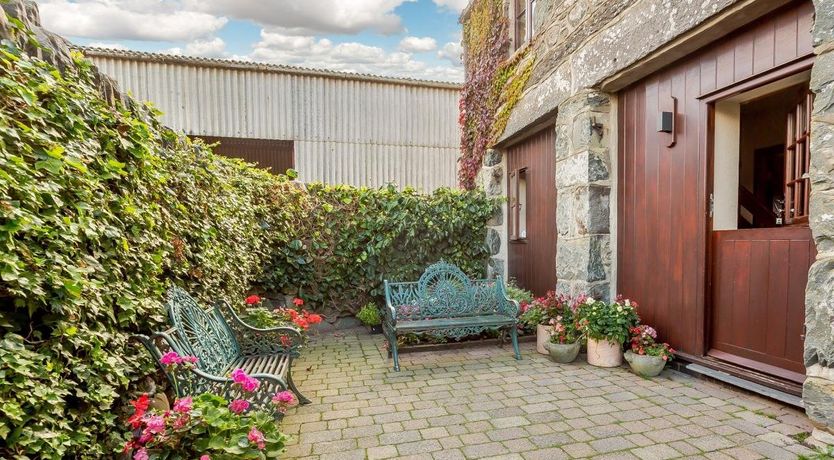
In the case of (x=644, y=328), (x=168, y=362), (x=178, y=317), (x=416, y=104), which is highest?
(x=416, y=104)

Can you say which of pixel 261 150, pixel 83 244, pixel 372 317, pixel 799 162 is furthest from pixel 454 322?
pixel 261 150

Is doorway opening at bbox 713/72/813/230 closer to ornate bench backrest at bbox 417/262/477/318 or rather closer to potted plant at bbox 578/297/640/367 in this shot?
potted plant at bbox 578/297/640/367

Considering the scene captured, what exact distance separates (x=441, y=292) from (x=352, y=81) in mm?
6544

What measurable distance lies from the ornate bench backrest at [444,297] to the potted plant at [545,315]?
0.62 metres

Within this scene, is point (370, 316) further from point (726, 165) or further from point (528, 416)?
point (726, 165)

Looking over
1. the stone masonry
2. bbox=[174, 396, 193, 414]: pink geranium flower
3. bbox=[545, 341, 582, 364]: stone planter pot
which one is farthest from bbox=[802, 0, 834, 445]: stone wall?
bbox=[174, 396, 193, 414]: pink geranium flower

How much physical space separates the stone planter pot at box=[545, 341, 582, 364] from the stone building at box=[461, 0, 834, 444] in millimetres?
595

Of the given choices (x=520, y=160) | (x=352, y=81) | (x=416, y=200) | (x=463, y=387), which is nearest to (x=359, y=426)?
(x=463, y=387)

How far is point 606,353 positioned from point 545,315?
68cm

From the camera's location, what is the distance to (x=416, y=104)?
962 centimetres

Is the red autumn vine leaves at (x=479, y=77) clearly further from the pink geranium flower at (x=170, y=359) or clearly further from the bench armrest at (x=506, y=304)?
the pink geranium flower at (x=170, y=359)

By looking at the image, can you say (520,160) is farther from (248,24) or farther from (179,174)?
(248,24)

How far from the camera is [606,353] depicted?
141 inches

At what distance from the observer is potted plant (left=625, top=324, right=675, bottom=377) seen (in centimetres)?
325
